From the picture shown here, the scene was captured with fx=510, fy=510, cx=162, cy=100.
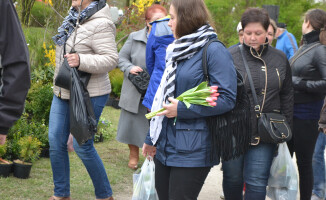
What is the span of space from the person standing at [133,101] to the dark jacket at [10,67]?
152 inches

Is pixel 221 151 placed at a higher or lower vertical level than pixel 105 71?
lower

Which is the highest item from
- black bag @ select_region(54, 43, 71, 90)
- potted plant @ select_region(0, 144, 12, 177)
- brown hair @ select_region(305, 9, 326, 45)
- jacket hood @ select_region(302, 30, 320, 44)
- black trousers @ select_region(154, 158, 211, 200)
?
brown hair @ select_region(305, 9, 326, 45)

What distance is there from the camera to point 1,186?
5355mm

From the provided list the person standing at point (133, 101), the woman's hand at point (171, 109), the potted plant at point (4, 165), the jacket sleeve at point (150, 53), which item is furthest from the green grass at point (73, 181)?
the woman's hand at point (171, 109)

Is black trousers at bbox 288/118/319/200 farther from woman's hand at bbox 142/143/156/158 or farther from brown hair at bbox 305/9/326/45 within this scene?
woman's hand at bbox 142/143/156/158

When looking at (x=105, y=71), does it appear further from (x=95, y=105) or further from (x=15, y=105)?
(x=15, y=105)

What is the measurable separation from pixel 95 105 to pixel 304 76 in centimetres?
217

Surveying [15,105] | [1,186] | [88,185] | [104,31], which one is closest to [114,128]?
[88,185]

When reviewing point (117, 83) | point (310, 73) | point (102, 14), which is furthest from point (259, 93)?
point (117, 83)

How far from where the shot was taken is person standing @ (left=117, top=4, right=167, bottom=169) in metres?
6.84

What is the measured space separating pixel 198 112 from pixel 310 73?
7.47ft

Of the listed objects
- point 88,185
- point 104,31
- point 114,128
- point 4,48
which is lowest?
point 88,185

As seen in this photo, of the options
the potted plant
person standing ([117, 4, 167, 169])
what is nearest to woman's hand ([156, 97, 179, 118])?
the potted plant

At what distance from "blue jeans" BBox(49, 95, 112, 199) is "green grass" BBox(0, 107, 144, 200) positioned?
0.48 meters
